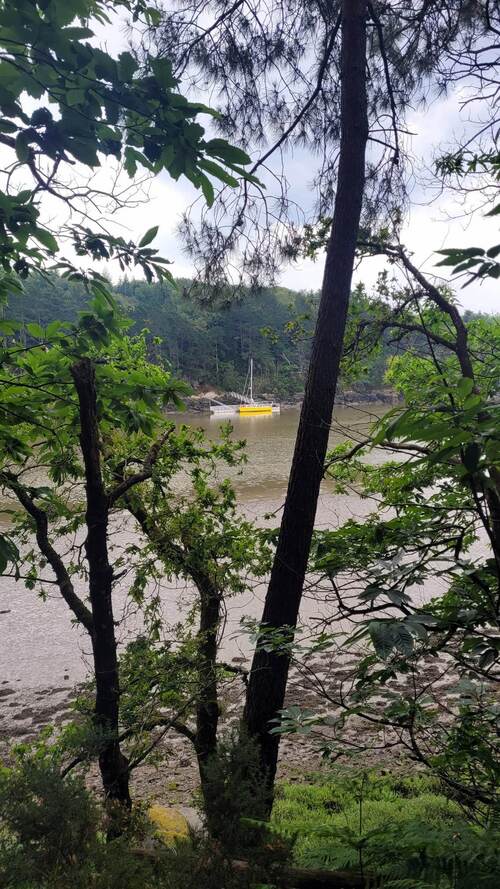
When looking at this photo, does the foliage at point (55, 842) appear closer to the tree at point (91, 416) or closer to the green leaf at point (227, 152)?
the tree at point (91, 416)

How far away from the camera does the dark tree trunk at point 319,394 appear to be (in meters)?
3.12

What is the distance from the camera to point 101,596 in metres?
2.84

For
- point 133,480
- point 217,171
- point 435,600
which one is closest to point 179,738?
point 133,480

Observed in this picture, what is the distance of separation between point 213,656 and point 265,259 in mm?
3072

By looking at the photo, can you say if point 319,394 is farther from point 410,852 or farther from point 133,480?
point 410,852

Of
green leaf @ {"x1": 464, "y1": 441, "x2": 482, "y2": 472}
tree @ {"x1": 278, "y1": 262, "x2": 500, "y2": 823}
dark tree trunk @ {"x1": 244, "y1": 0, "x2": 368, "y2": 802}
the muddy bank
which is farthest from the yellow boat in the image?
green leaf @ {"x1": 464, "y1": 441, "x2": 482, "y2": 472}

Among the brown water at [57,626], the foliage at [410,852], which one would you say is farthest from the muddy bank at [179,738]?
the foliage at [410,852]

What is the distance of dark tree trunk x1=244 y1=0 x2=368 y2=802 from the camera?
10.2ft

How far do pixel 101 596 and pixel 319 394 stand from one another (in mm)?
1634

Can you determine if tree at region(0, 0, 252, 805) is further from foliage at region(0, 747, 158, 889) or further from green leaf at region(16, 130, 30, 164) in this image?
foliage at region(0, 747, 158, 889)

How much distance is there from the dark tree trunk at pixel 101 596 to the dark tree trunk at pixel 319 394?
2.56 feet

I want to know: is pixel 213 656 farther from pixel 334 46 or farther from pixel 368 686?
pixel 334 46

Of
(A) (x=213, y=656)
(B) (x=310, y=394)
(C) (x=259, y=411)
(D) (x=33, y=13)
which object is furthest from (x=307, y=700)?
(C) (x=259, y=411)

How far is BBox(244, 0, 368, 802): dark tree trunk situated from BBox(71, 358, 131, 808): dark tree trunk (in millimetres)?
780
